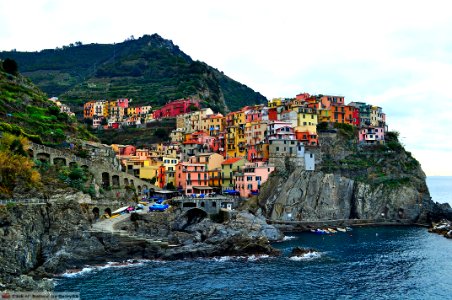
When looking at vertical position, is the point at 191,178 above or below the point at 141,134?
below

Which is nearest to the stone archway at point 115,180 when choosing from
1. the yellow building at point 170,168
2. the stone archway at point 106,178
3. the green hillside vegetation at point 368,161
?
the stone archway at point 106,178

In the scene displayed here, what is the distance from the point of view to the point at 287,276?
5622 cm

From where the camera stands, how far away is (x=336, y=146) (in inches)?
4316

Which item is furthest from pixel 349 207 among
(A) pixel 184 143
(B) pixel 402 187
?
(A) pixel 184 143

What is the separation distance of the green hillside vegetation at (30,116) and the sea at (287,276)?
35044 millimetres

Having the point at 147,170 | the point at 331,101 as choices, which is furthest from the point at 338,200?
the point at 147,170

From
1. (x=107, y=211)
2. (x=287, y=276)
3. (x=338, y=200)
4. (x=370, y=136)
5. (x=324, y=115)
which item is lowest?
(x=287, y=276)

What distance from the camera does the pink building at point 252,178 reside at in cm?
9675

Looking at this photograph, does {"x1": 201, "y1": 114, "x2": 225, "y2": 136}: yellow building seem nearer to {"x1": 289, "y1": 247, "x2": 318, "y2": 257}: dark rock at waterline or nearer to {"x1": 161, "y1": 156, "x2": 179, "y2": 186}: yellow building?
{"x1": 161, "y1": 156, "x2": 179, "y2": 186}: yellow building

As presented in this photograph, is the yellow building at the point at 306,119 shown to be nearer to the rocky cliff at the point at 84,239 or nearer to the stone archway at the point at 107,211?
the rocky cliff at the point at 84,239

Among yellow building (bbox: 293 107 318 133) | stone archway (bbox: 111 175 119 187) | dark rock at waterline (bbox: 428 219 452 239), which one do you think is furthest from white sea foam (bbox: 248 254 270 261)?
yellow building (bbox: 293 107 318 133)

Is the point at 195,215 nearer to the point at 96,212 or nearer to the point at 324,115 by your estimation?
the point at 96,212

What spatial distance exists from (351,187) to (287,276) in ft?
165

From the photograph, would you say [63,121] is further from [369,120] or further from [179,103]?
[369,120]
